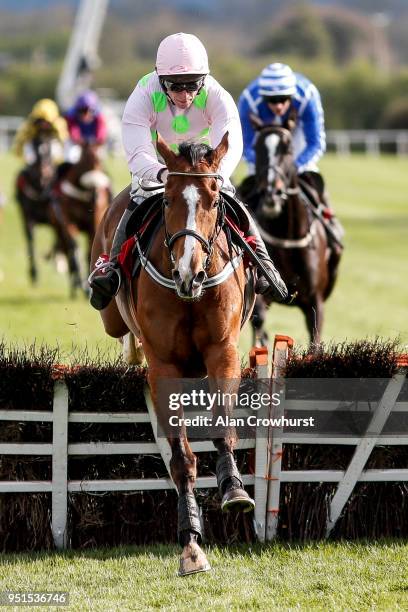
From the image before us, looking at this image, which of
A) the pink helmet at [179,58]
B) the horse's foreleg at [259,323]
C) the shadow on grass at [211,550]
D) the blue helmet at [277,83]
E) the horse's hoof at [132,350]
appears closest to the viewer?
the shadow on grass at [211,550]

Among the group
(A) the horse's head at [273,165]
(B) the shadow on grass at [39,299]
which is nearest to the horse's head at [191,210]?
(A) the horse's head at [273,165]

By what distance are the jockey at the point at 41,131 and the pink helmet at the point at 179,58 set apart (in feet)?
36.1

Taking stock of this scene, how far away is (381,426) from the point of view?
5617 millimetres

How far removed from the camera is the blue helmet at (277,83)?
8.41 metres

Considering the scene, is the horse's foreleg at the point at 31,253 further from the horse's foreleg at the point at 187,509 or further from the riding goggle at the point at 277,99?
the horse's foreleg at the point at 187,509

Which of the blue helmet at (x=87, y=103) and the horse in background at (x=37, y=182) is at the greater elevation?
the blue helmet at (x=87, y=103)

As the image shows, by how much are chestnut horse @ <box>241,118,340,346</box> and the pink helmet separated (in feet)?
8.63

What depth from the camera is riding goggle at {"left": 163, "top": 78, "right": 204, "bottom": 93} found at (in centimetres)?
568

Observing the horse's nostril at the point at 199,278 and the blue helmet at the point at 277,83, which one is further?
the blue helmet at the point at 277,83

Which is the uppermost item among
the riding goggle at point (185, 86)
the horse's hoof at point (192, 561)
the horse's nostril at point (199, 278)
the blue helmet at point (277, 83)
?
the riding goggle at point (185, 86)

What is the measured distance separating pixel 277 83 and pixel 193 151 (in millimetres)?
3484

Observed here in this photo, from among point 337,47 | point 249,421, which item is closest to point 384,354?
point 249,421

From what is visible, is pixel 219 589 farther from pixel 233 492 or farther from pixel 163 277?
pixel 163 277

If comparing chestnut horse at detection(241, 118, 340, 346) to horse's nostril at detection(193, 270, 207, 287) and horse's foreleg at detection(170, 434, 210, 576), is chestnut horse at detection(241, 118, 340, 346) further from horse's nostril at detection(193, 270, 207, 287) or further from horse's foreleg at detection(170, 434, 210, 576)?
horse's nostril at detection(193, 270, 207, 287)
